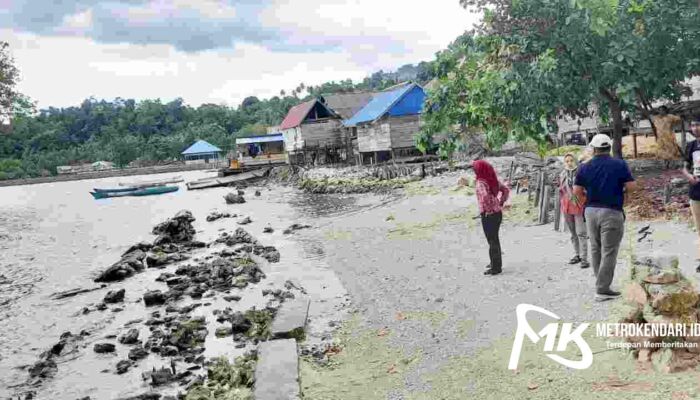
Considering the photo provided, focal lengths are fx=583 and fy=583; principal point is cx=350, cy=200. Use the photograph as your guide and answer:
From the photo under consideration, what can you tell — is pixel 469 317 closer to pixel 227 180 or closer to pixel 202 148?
pixel 227 180

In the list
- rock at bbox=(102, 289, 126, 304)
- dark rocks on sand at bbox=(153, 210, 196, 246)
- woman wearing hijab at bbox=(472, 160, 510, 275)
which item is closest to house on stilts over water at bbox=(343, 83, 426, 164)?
dark rocks on sand at bbox=(153, 210, 196, 246)

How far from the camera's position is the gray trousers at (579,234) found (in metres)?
8.37

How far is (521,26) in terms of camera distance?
14570mm

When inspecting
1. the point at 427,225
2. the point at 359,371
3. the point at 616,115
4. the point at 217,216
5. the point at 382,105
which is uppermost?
the point at 382,105

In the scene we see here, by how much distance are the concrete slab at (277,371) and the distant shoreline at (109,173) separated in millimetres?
78091

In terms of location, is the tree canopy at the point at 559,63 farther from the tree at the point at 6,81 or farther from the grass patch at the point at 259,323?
the tree at the point at 6,81

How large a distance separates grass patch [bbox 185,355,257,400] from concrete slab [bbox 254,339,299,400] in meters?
0.18

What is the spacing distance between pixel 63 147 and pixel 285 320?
4042 inches

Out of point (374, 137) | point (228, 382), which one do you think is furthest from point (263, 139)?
point (228, 382)

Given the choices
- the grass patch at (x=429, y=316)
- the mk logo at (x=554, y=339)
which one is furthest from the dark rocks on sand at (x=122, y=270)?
the mk logo at (x=554, y=339)

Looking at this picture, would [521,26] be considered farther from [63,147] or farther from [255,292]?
[63,147]

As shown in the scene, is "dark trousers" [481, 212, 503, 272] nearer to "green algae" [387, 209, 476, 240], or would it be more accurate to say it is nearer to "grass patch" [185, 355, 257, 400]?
"grass patch" [185, 355, 257, 400]

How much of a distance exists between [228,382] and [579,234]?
5.34 meters

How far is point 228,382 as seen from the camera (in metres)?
7.25
